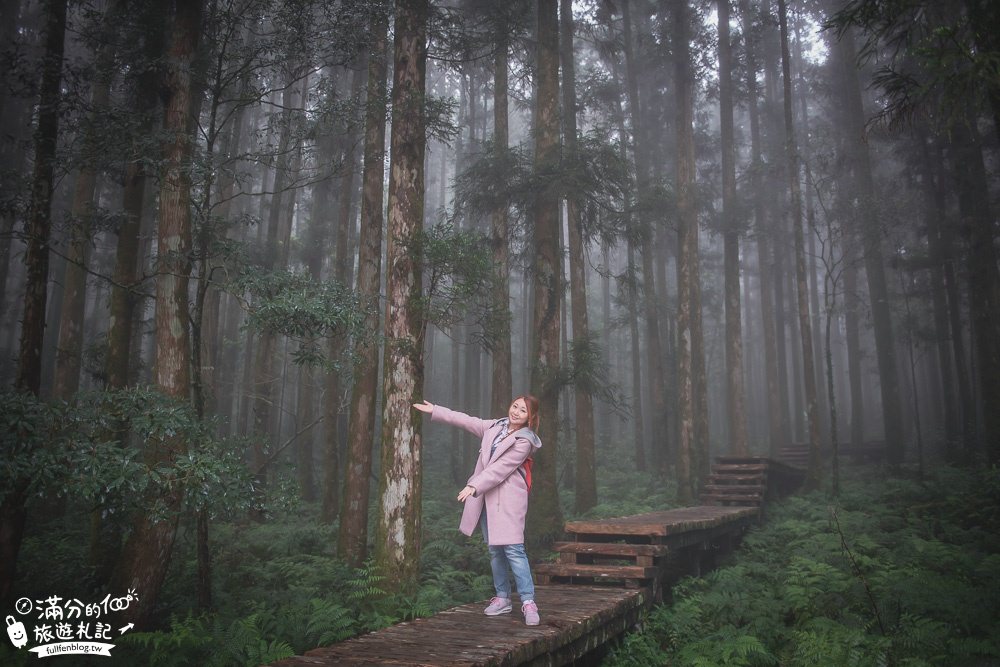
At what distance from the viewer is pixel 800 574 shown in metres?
8.58

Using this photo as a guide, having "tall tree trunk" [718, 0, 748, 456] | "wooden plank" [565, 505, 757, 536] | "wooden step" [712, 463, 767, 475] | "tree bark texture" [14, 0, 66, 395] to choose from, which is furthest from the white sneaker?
"tall tree trunk" [718, 0, 748, 456]

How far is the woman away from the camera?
233 inches

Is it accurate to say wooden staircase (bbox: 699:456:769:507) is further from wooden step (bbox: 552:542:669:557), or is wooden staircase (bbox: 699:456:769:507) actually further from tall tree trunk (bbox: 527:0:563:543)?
wooden step (bbox: 552:542:669:557)

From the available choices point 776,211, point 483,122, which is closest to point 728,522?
point 776,211

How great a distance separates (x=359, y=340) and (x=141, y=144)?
3934 mm

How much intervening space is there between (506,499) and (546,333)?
22.1ft

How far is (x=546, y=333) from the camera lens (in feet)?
40.9

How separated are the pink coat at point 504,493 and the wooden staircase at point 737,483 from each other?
33.5 feet

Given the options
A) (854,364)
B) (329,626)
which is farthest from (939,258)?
(329,626)

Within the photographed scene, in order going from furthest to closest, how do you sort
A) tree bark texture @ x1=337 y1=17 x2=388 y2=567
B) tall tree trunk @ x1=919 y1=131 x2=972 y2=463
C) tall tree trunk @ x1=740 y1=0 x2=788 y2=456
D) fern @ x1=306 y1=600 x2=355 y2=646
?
tall tree trunk @ x1=740 y1=0 x2=788 y2=456
tall tree trunk @ x1=919 y1=131 x2=972 y2=463
tree bark texture @ x1=337 y1=17 x2=388 y2=567
fern @ x1=306 y1=600 x2=355 y2=646

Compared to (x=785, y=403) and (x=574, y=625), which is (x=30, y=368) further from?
(x=785, y=403)

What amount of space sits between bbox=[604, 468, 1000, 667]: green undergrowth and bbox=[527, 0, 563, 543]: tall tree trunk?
3339mm

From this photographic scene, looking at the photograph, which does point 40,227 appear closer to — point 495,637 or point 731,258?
point 495,637

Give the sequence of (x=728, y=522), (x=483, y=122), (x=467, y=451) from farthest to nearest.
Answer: (x=483, y=122)
(x=467, y=451)
(x=728, y=522)
